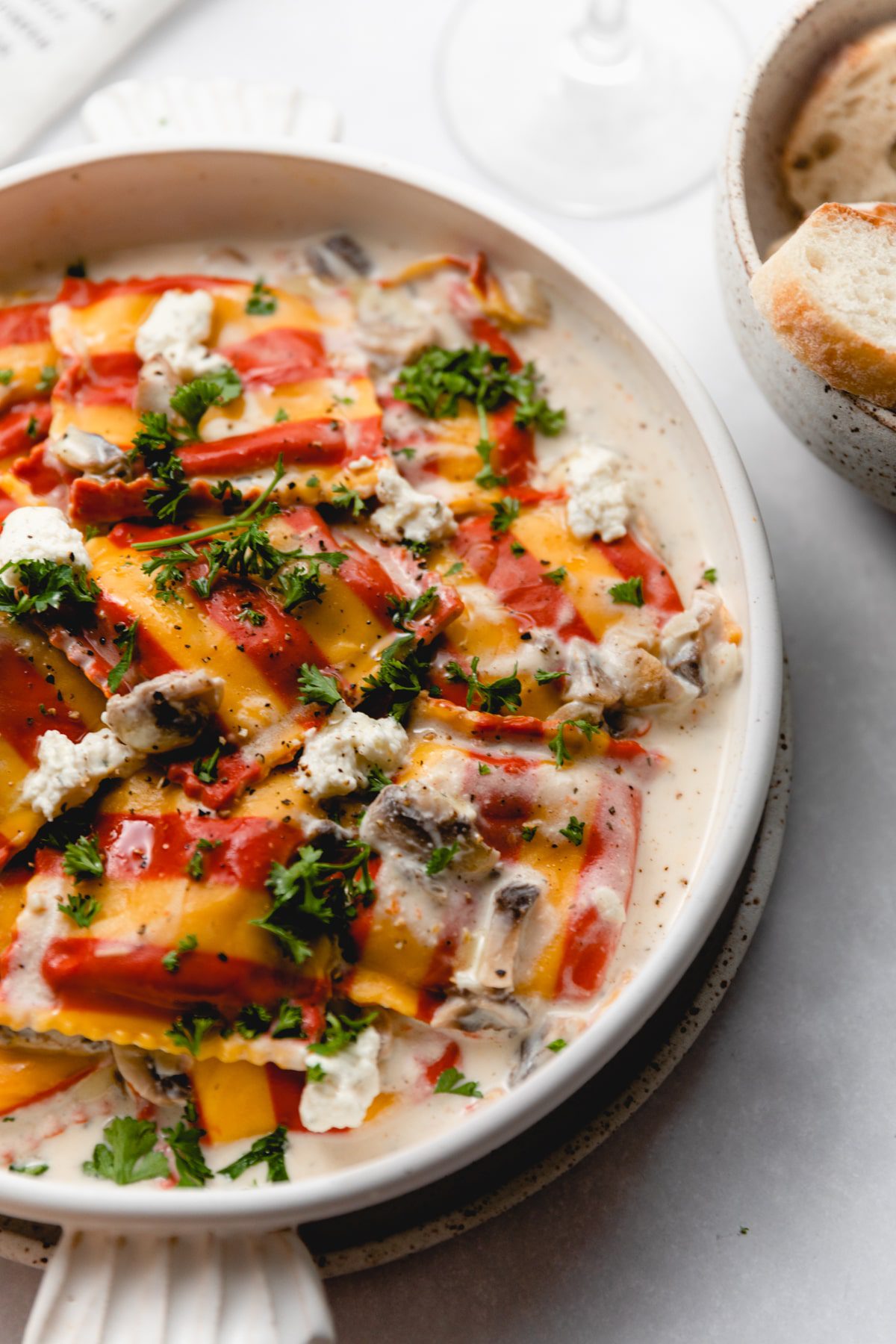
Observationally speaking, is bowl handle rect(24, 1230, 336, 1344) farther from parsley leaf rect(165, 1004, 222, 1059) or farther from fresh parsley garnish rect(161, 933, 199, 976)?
fresh parsley garnish rect(161, 933, 199, 976)

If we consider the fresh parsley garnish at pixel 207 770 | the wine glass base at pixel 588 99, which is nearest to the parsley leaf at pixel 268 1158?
the fresh parsley garnish at pixel 207 770

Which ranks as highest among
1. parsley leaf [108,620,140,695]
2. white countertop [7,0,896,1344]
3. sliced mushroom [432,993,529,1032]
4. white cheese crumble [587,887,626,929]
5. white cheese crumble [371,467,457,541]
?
white cheese crumble [371,467,457,541]

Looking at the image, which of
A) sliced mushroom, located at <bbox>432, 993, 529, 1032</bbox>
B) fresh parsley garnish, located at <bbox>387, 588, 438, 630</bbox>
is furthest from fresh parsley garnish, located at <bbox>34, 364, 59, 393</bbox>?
sliced mushroom, located at <bbox>432, 993, 529, 1032</bbox>

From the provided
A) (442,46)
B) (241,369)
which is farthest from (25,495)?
(442,46)

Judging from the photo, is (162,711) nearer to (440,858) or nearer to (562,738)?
(440,858)

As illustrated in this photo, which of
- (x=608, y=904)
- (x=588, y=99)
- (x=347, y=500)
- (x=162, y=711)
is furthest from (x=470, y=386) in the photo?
(x=588, y=99)

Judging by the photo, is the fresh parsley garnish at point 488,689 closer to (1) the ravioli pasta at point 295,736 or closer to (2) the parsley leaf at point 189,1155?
(1) the ravioli pasta at point 295,736
